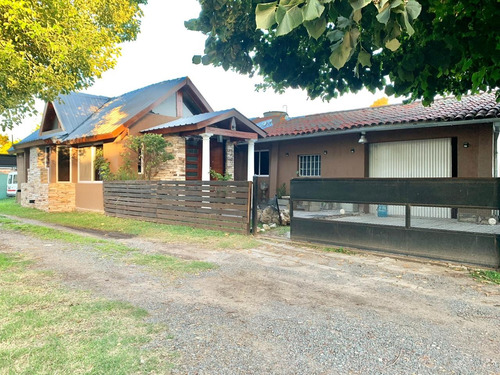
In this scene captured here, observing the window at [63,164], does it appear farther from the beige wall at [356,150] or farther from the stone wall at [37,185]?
the beige wall at [356,150]

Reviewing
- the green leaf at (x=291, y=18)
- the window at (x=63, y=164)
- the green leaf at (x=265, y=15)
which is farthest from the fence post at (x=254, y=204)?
the window at (x=63, y=164)

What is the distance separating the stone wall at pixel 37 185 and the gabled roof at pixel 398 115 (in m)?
10.2

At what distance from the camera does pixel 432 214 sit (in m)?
11.0

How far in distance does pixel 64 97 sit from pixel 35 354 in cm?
1825

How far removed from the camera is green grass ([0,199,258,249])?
788 centimetres

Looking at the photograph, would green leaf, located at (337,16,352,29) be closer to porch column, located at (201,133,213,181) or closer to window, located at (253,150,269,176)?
porch column, located at (201,133,213,181)

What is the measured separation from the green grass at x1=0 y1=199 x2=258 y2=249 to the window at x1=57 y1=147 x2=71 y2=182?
3.36m

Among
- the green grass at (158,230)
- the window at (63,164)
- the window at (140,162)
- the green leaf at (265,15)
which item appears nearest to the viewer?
the green leaf at (265,15)

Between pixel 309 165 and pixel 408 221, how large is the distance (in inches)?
365

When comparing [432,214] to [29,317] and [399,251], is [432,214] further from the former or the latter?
[29,317]

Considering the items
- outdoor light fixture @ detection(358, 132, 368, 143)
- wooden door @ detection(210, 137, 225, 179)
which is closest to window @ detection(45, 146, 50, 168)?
wooden door @ detection(210, 137, 225, 179)

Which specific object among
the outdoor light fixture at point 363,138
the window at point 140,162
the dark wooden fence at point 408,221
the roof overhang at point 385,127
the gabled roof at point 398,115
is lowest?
the dark wooden fence at point 408,221

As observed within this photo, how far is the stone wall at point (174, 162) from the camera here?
13469 mm

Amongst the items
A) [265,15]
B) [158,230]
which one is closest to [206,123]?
[158,230]
